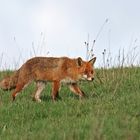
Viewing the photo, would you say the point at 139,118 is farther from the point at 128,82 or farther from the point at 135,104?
the point at 128,82

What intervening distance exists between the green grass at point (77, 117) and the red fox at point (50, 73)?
30 centimetres

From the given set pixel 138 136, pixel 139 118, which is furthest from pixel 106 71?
pixel 138 136

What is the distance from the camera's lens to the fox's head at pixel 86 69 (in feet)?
43.4

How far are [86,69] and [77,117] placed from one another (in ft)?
13.1

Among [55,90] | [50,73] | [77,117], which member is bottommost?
[77,117]

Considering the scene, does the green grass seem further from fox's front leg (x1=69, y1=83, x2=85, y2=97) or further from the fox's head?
the fox's head

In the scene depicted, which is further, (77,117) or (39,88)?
(39,88)

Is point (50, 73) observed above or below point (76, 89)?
above

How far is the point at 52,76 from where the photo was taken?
1296 cm

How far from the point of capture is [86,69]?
43.8 ft

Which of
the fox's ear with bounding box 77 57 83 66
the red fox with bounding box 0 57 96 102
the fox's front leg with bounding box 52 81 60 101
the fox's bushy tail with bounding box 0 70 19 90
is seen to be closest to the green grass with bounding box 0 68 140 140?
the fox's bushy tail with bounding box 0 70 19 90

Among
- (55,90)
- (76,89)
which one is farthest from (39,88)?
(76,89)

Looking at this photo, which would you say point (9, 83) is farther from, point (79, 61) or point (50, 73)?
point (79, 61)

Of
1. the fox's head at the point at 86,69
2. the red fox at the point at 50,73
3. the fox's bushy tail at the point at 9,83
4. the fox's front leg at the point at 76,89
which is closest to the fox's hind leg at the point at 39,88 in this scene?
the red fox at the point at 50,73
